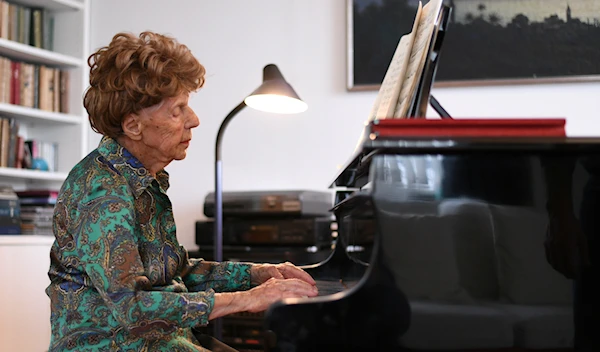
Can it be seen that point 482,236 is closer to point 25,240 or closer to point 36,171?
point 25,240

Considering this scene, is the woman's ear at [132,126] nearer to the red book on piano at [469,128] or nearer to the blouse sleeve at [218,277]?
the blouse sleeve at [218,277]

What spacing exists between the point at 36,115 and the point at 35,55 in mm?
324

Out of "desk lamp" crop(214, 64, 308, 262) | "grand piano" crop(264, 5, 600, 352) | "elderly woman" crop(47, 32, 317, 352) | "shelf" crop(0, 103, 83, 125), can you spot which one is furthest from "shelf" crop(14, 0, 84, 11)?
"grand piano" crop(264, 5, 600, 352)

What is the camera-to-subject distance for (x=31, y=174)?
366cm

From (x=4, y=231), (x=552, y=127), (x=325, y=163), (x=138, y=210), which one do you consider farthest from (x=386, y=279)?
(x=4, y=231)

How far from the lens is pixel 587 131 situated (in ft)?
11.1

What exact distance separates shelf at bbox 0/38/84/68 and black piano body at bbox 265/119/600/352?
9.67ft

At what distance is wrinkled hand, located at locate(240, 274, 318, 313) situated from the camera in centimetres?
135

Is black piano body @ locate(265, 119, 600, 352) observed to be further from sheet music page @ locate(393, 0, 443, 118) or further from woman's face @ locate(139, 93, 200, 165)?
woman's face @ locate(139, 93, 200, 165)

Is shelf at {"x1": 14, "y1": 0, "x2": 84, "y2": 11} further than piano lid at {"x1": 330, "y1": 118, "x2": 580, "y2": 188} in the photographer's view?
Yes

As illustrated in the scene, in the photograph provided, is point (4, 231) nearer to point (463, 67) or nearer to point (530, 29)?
point (463, 67)

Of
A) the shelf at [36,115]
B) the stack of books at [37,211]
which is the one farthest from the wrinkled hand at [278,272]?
the shelf at [36,115]

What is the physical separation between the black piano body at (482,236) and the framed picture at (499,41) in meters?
2.43

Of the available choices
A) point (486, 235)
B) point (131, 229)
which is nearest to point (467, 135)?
point (486, 235)
